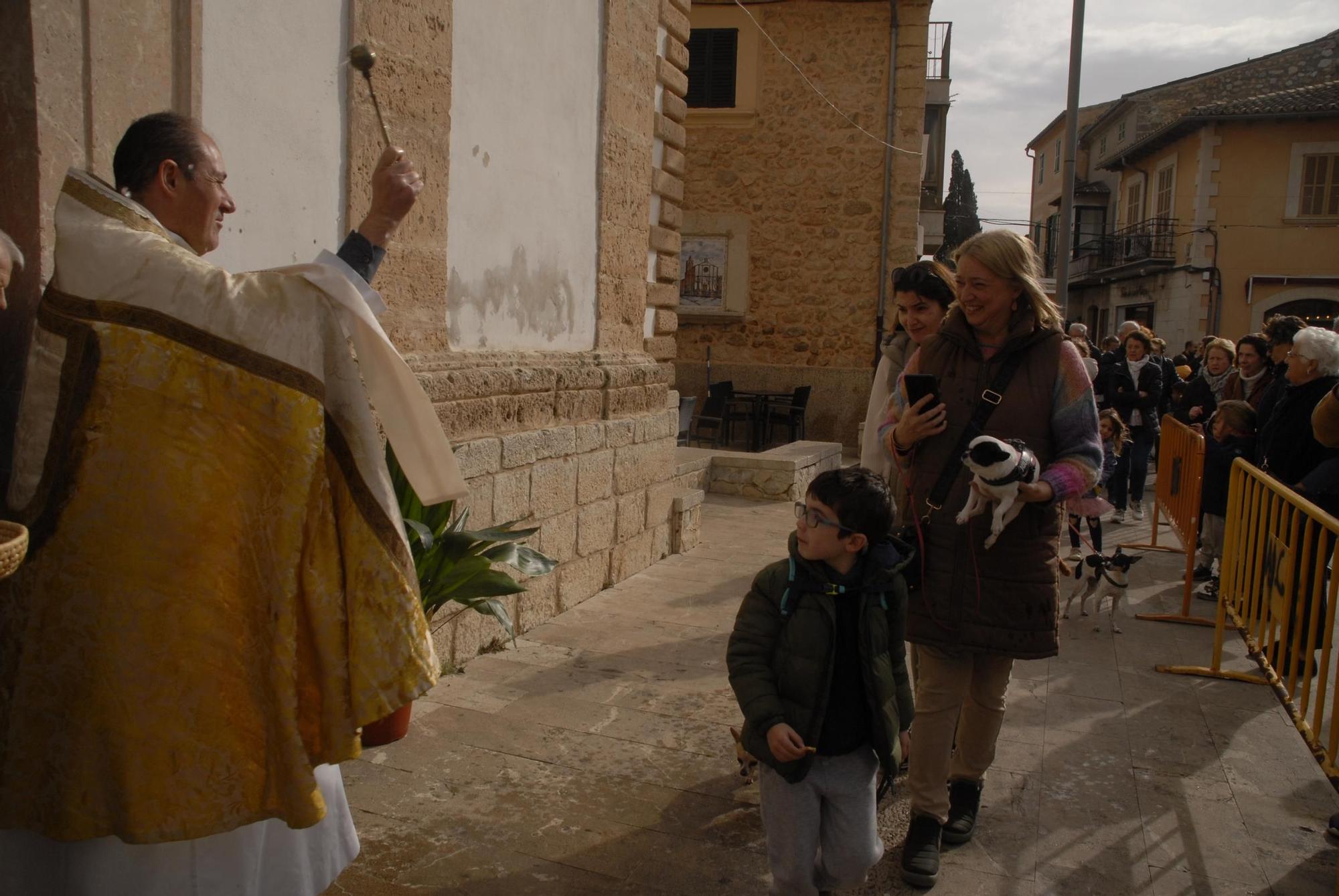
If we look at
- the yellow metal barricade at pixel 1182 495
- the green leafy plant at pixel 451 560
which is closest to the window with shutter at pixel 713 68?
the yellow metal barricade at pixel 1182 495

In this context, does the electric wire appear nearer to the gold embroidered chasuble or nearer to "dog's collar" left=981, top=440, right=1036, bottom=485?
"dog's collar" left=981, top=440, right=1036, bottom=485

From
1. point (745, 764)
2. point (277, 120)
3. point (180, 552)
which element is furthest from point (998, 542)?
point (277, 120)

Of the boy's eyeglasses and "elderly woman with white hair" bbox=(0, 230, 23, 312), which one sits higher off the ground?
"elderly woman with white hair" bbox=(0, 230, 23, 312)

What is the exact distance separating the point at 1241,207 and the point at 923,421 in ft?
93.4

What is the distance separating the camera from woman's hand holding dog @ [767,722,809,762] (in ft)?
7.69

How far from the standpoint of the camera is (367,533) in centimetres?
196

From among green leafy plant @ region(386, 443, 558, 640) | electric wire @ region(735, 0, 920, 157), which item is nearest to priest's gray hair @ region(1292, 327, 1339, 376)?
green leafy plant @ region(386, 443, 558, 640)

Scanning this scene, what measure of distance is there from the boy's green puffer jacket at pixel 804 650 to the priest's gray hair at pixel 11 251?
5.71ft

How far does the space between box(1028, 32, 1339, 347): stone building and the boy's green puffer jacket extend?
27.5 metres

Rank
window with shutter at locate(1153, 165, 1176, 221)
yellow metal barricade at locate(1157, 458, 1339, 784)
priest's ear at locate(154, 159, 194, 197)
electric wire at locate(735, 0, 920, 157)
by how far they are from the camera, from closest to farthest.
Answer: priest's ear at locate(154, 159, 194, 197)
yellow metal barricade at locate(1157, 458, 1339, 784)
electric wire at locate(735, 0, 920, 157)
window with shutter at locate(1153, 165, 1176, 221)

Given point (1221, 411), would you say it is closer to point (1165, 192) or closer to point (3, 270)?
point (3, 270)

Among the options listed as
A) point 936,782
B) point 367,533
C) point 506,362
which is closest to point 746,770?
point 936,782

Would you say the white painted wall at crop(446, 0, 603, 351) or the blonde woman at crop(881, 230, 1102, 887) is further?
the white painted wall at crop(446, 0, 603, 351)

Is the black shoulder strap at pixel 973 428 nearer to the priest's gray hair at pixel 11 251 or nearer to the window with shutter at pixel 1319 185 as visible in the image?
the priest's gray hair at pixel 11 251
